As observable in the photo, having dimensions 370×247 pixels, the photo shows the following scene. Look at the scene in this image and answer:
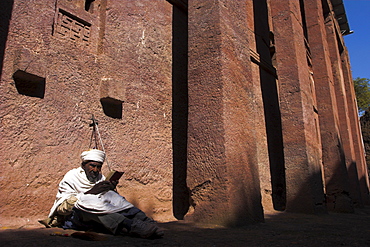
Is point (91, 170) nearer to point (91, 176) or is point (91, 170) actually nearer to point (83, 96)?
point (91, 176)

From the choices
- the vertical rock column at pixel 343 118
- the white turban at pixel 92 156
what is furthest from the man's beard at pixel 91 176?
the vertical rock column at pixel 343 118

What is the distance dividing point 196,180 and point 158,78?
2.19 meters

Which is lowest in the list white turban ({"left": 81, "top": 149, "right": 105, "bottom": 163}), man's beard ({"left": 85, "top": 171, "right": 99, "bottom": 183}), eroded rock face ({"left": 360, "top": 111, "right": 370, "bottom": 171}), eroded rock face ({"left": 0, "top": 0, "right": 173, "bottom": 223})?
man's beard ({"left": 85, "top": 171, "right": 99, "bottom": 183})

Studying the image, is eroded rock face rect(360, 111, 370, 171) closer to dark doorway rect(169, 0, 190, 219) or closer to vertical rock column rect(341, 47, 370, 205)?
vertical rock column rect(341, 47, 370, 205)

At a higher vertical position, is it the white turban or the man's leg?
the white turban

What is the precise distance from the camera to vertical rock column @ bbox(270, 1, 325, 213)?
22.5 ft

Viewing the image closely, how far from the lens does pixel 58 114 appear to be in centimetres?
427

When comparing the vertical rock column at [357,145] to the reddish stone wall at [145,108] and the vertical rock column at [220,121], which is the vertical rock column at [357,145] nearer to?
the reddish stone wall at [145,108]

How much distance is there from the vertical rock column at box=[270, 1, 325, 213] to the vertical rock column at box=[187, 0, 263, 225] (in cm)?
249

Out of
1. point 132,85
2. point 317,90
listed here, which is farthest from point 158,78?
point 317,90

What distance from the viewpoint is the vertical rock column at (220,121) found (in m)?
4.25

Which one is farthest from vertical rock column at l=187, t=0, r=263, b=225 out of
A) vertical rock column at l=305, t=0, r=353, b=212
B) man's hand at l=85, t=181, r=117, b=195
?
vertical rock column at l=305, t=0, r=353, b=212

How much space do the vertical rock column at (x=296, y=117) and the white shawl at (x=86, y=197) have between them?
4619 millimetres

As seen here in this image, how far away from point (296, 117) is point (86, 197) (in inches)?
218
